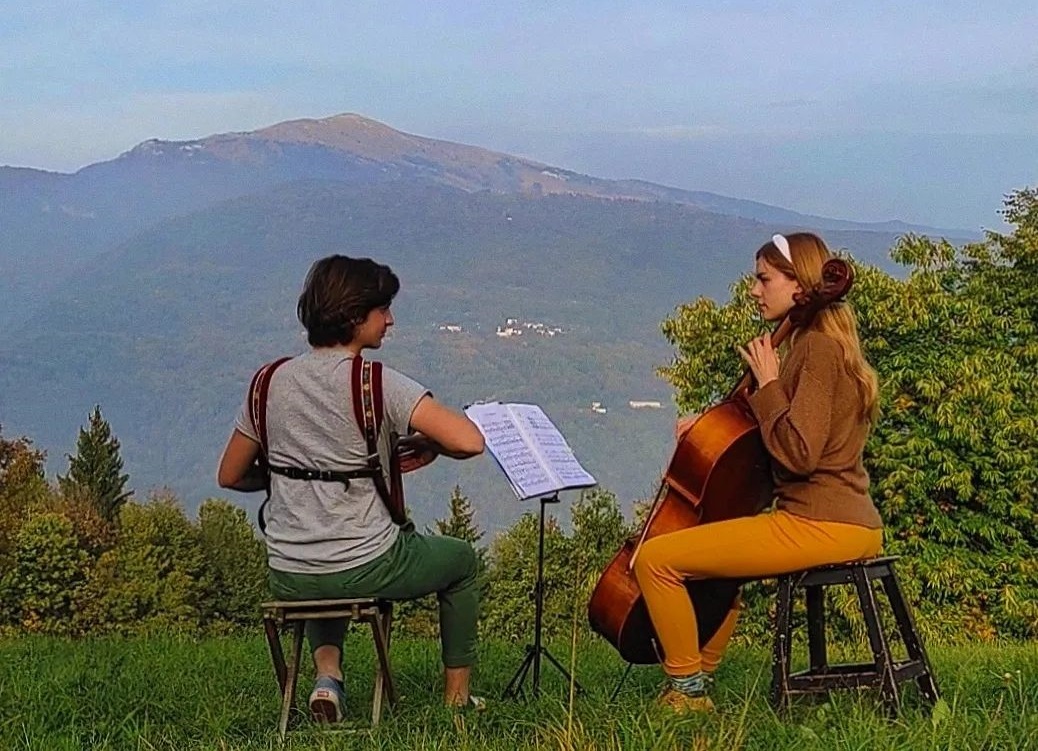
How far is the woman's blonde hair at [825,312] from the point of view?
16.8ft

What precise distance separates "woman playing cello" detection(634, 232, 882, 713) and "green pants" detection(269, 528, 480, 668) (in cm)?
76

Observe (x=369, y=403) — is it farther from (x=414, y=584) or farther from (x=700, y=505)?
(x=700, y=505)

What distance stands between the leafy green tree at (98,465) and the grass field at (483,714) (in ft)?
196

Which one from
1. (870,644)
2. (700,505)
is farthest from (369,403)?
(870,644)

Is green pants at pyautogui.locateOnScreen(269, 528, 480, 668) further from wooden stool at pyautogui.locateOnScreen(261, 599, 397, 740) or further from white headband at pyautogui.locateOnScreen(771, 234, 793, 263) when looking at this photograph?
white headband at pyautogui.locateOnScreen(771, 234, 793, 263)

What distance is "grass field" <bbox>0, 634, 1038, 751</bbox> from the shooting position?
4.52 metres

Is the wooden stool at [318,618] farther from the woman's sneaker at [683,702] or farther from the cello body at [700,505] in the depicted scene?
the woman's sneaker at [683,702]

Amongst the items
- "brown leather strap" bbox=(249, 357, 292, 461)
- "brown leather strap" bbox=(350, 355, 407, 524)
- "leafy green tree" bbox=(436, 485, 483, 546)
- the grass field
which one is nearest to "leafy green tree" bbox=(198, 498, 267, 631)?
"leafy green tree" bbox=(436, 485, 483, 546)

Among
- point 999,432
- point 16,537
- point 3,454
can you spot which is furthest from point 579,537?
point 3,454

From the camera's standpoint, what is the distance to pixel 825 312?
518 cm

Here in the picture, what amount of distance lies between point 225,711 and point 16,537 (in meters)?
33.8

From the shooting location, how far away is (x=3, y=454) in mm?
46062

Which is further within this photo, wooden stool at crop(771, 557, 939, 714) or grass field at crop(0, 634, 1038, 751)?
wooden stool at crop(771, 557, 939, 714)

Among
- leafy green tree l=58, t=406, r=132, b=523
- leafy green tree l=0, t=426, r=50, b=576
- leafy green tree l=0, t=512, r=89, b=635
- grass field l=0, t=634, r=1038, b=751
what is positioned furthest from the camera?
leafy green tree l=58, t=406, r=132, b=523
